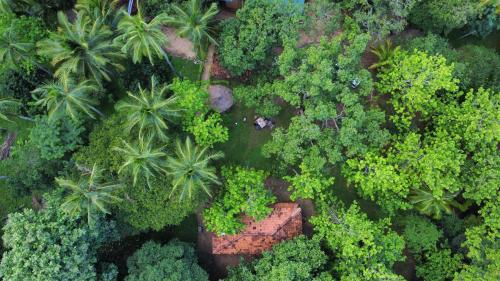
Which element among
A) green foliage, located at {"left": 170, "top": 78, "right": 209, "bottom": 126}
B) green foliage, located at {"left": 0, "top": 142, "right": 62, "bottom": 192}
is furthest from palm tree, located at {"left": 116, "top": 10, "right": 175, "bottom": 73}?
green foliage, located at {"left": 0, "top": 142, "right": 62, "bottom": 192}

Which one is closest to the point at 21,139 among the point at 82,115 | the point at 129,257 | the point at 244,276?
the point at 82,115

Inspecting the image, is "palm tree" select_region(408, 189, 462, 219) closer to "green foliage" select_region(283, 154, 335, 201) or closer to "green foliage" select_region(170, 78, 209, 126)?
"green foliage" select_region(283, 154, 335, 201)

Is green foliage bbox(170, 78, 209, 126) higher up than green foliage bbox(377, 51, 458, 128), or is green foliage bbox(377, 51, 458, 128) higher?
green foliage bbox(377, 51, 458, 128)

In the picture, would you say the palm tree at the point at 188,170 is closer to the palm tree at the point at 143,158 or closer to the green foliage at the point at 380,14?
the palm tree at the point at 143,158

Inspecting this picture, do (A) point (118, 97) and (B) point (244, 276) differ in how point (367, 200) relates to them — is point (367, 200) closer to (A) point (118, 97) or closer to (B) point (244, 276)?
(B) point (244, 276)

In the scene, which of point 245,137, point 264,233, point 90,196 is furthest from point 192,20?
point 264,233

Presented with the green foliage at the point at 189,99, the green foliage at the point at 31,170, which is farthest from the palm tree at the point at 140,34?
the green foliage at the point at 31,170
